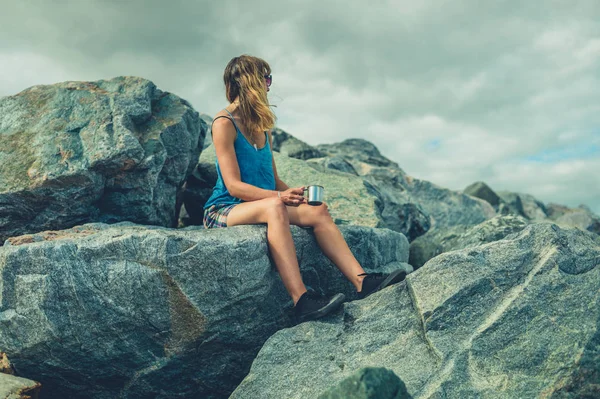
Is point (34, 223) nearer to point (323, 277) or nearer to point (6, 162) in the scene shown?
point (6, 162)

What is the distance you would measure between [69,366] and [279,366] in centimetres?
263

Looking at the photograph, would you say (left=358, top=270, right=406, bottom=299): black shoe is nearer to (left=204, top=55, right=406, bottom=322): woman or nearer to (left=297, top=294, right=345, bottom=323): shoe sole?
(left=204, top=55, right=406, bottom=322): woman

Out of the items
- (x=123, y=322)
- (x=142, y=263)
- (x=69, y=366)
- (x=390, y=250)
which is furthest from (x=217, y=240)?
(x=390, y=250)

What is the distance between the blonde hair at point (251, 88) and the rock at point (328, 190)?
3035 mm

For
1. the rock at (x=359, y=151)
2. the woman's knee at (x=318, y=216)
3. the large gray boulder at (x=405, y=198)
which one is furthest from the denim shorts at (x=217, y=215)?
the rock at (x=359, y=151)

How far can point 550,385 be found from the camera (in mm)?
5223

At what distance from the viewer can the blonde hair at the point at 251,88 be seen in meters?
7.46

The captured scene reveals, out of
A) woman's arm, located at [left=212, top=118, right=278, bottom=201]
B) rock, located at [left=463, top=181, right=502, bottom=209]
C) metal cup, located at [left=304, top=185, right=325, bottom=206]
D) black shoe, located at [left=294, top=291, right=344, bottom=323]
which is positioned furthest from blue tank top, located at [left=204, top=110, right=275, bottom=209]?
rock, located at [left=463, top=181, right=502, bottom=209]

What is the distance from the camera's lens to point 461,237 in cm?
1127

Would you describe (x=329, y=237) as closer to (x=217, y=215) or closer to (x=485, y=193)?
(x=217, y=215)

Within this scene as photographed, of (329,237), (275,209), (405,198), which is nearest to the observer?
(275,209)

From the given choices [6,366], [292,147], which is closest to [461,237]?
[292,147]

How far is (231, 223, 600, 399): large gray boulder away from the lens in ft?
17.4

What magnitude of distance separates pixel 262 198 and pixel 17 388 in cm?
349
